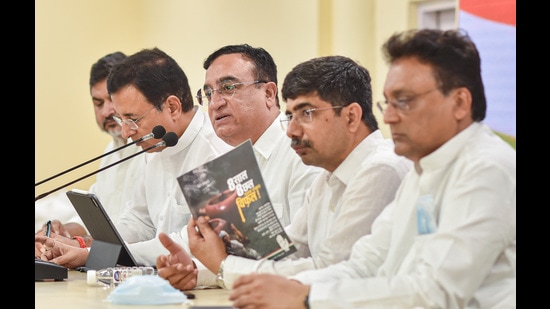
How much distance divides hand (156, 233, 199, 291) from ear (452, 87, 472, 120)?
1.18 m

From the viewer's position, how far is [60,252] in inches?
161

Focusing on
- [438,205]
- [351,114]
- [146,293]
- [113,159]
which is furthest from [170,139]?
[113,159]

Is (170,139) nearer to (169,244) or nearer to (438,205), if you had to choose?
(169,244)

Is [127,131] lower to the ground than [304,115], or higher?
lower

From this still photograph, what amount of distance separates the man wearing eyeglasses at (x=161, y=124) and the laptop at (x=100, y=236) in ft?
1.56

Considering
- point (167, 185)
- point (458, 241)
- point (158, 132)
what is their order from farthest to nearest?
point (167, 185) → point (158, 132) → point (458, 241)

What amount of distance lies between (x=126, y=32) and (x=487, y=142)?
6.53 metres

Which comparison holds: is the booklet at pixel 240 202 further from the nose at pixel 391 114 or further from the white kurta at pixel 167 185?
the white kurta at pixel 167 185

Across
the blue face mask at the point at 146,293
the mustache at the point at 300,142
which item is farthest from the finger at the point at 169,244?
the mustache at the point at 300,142

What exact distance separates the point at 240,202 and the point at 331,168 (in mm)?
492

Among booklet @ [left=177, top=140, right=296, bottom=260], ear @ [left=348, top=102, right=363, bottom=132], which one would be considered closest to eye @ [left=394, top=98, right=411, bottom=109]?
booklet @ [left=177, top=140, right=296, bottom=260]

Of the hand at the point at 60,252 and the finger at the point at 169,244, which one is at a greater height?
the finger at the point at 169,244

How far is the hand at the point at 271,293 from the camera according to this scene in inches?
105

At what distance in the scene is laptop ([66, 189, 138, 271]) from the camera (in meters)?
3.81
